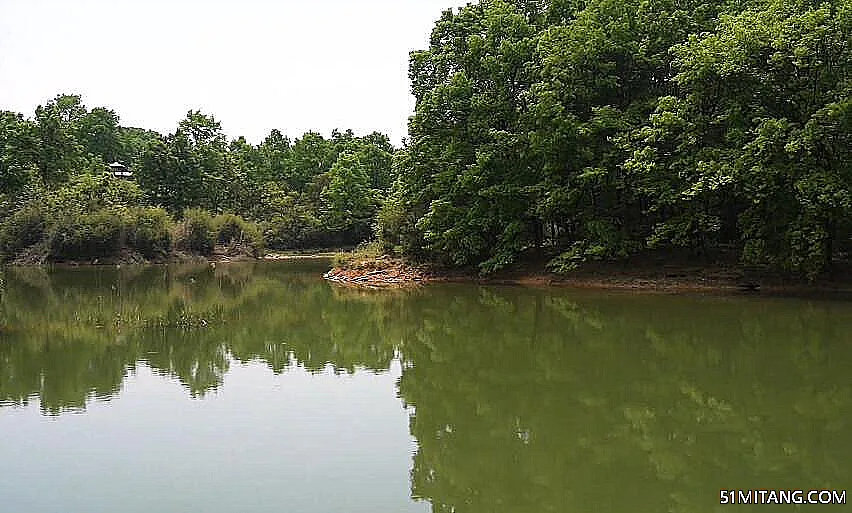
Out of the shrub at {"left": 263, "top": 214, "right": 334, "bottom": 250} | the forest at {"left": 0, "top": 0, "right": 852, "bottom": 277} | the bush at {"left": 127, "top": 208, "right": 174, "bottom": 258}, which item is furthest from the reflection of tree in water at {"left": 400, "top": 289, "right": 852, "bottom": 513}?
the shrub at {"left": 263, "top": 214, "right": 334, "bottom": 250}

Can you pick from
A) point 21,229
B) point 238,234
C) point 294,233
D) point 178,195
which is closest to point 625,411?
point 21,229

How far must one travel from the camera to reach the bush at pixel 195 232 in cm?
5103

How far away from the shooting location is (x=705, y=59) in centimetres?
2098

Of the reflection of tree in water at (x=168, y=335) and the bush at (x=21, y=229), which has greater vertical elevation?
the bush at (x=21, y=229)

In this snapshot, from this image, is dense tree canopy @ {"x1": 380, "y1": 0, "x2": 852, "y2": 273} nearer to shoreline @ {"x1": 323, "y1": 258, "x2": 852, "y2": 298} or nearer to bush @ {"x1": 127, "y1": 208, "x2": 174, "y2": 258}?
shoreline @ {"x1": 323, "y1": 258, "x2": 852, "y2": 298}

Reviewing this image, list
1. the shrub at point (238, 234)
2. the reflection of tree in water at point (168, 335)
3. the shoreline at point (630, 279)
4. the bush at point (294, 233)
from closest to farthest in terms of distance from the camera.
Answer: the reflection of tree in water at point (168, 335)
the shoreline at point (630, 279)
the shrub at point (238, 234)
the bush at point (294, 233)

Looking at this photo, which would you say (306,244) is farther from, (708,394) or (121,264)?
(708,394)

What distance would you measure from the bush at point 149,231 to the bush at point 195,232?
135 cm

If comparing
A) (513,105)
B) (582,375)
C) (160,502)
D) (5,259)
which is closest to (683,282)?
(513,105)

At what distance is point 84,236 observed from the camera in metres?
44.8

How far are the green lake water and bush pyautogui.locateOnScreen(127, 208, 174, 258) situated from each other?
97.9 feet

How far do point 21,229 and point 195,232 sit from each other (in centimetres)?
1049

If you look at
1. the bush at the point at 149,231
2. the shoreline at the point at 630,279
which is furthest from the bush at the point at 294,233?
the shoreline at the point at 630,279

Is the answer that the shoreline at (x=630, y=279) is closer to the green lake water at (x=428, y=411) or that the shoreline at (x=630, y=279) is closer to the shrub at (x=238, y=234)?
the green lake water at (x=428, y=411)
